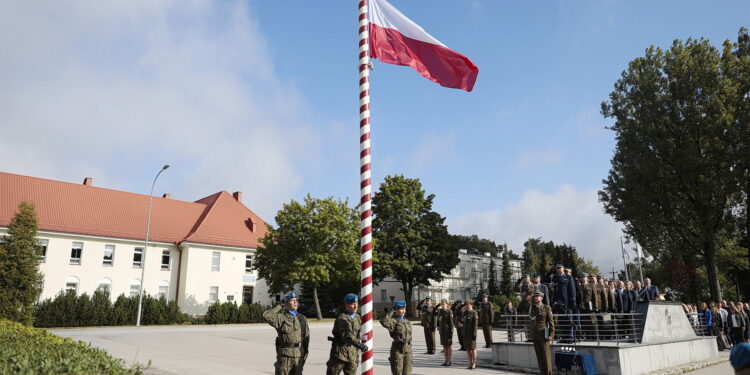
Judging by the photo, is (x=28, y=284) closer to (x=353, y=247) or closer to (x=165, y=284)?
(x=165, y=284)

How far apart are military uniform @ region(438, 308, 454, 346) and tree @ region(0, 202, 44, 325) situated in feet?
76.6

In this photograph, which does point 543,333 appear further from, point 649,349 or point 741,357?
point 741,357

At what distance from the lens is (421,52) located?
8625mm

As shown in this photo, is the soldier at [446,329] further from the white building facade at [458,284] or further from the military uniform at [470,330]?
the white building facade at [458,284]

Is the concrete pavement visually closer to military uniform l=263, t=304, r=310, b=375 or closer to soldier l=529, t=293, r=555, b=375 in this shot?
soldier l=529, t=293, r=555, b=375

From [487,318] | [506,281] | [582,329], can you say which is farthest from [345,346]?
[506,281]

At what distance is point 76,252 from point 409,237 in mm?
28366

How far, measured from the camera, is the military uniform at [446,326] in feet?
45.0

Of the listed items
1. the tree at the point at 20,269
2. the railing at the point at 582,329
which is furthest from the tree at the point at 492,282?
the railing at the point at 582,329

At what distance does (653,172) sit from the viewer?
26.6 metres

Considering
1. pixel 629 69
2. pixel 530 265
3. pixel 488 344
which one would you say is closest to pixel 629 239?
pixel 629 69

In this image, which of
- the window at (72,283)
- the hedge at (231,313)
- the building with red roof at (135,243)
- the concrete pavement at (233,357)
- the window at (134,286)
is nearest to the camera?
the concrete pavement at (233,357)

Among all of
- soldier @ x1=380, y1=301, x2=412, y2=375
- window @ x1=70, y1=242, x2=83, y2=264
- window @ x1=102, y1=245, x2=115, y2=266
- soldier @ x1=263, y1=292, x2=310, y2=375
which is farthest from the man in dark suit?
window @ x1=70, y1=242, x2=83, y2=264

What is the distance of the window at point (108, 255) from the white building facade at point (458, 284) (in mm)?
31354
